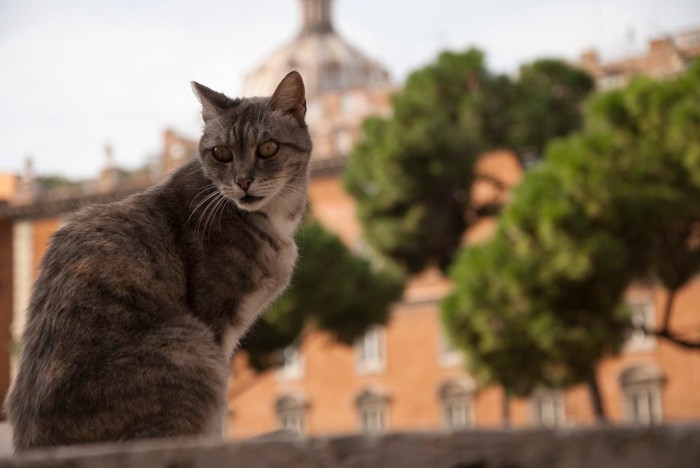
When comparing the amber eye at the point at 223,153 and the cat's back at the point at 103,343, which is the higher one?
the amber eye at the point at 223,153

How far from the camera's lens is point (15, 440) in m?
4.44

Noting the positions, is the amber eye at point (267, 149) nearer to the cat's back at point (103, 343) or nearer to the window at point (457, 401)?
the cat's back at point (103, 343)

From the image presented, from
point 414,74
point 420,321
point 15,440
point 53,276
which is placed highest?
point 414,74

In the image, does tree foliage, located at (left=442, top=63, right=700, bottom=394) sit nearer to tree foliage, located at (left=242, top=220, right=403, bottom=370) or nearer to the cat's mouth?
tree foliage, located at (left=242, top=220, right=403, bottom=370)

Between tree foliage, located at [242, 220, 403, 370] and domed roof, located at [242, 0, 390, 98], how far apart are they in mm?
69751

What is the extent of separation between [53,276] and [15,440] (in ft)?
2.20

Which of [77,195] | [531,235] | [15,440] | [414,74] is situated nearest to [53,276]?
[15,440]

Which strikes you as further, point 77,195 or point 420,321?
point 77,195

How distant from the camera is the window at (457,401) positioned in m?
44.2

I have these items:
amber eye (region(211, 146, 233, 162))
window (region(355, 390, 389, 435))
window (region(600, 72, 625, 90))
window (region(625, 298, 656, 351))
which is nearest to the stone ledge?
amber eye (region(211, 146, 233, 162))

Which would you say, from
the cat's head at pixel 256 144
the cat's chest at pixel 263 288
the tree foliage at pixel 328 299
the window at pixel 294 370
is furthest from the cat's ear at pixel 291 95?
the window at pixel 294 370

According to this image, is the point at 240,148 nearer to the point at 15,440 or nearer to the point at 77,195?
the point at 15,440

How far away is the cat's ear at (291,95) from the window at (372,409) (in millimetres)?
40818

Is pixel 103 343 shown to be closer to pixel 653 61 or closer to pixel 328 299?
pixel 328 299
